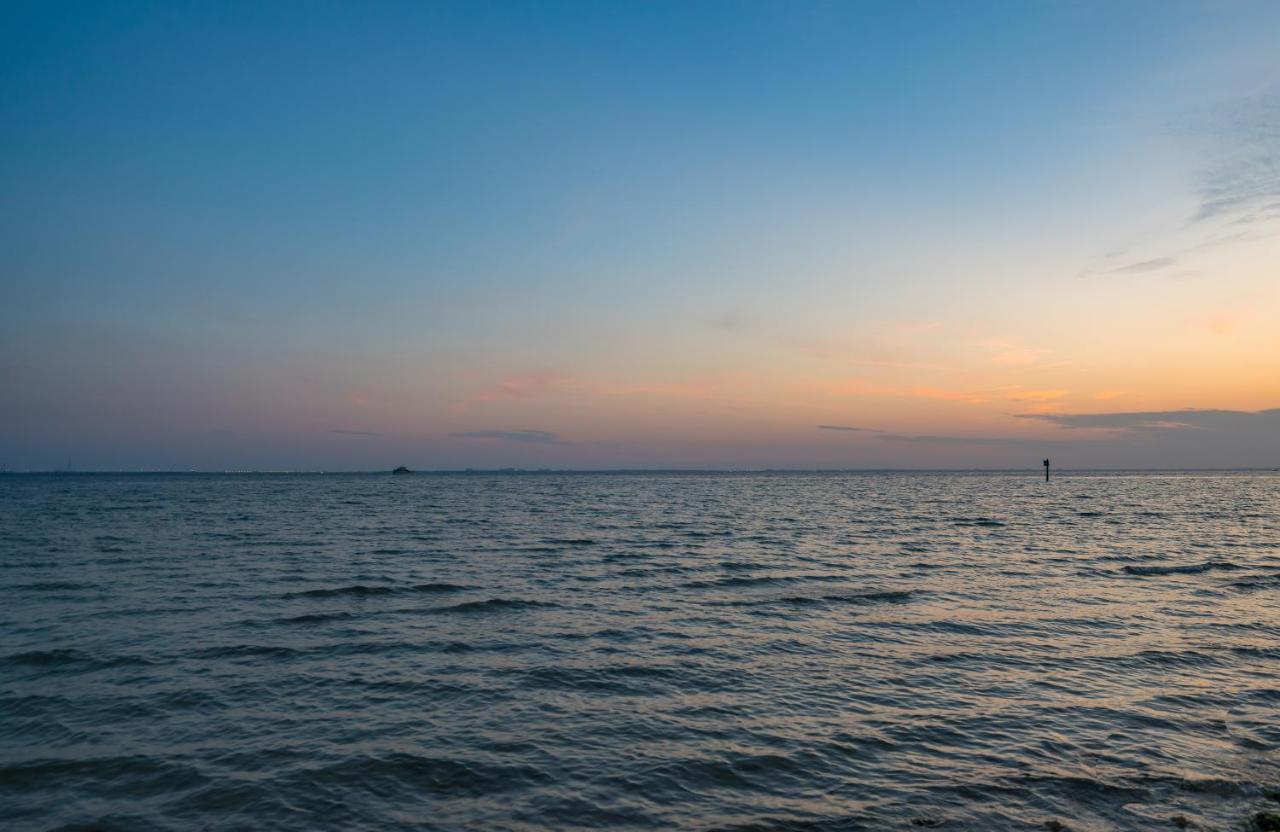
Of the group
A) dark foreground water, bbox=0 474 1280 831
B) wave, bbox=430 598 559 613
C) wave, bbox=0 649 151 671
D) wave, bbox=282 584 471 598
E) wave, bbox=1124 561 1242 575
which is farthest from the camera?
wave, bbox=1124 561 1242 575

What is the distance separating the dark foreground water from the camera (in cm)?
1146

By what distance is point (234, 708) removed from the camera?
15.5 m

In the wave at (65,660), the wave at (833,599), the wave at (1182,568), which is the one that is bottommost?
the wave at (1182,568)

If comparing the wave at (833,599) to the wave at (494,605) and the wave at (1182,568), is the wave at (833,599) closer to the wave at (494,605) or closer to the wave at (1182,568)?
the wave at (494,605)

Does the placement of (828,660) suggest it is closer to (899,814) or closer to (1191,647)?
(899,814)

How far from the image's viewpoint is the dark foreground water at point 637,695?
37.6ft

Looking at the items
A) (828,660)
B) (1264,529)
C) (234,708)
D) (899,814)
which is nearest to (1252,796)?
(899,814)

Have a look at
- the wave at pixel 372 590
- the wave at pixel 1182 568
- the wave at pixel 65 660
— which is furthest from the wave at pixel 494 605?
the wave at pixel 1182 568

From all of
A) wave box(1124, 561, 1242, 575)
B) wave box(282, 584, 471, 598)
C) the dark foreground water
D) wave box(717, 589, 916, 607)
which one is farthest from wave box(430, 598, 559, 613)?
wave box(1124, 561, 1242, 575)

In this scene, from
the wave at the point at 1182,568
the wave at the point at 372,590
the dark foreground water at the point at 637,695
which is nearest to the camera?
the dark foreground water at the point at 637,695

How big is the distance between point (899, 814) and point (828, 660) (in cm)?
813

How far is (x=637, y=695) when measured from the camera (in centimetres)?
1636

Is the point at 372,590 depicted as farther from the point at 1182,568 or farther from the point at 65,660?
the point at 1182,568

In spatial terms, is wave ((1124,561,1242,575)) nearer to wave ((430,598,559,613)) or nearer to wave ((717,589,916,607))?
wave ((717,589,916,607))
